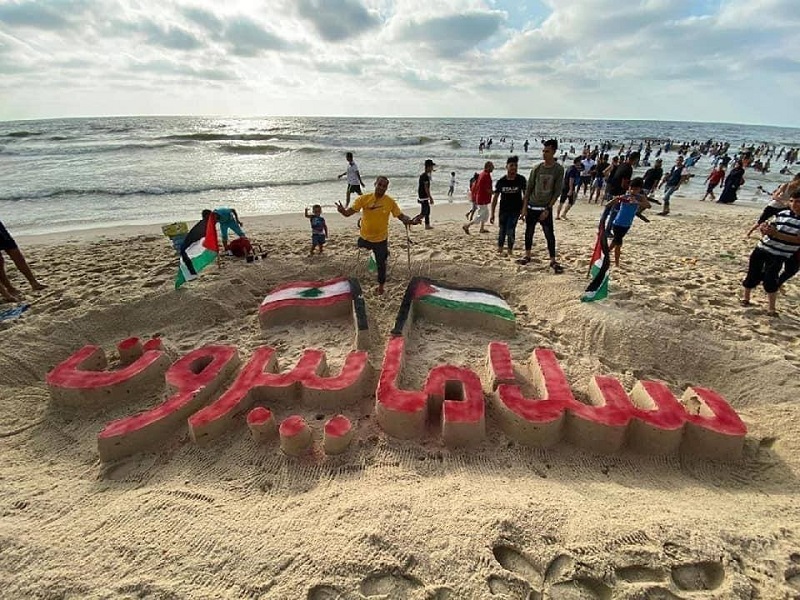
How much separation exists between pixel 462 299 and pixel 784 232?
433 cm

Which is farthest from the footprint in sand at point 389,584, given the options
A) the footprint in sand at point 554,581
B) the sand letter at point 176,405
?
the sand letter at point 176,405

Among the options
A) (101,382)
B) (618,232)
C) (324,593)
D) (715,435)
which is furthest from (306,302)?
(618,232)

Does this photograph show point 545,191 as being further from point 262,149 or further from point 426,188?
point 262,149

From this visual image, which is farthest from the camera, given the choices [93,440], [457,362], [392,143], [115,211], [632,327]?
[392,143]

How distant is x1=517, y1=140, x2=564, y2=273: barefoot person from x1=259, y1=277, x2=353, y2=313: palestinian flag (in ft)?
11.5

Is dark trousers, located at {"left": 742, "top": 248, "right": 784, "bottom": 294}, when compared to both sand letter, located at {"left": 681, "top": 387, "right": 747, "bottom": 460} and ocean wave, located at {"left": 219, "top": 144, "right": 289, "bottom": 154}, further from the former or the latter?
ocean wave, located at {"left": 219, "top": 144, "right": 289, "bottom": 154}

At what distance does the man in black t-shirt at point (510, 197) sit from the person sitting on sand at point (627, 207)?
5.58 feet

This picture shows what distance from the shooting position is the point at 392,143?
40781 millimetres

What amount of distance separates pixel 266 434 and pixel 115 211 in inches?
564

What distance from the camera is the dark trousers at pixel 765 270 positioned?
5.94 meters

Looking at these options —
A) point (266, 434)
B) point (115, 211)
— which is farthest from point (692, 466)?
point (115, 211)

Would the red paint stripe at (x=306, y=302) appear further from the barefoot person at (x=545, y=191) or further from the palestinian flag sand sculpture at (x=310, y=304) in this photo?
the barefoot person at (x=545, y=191)

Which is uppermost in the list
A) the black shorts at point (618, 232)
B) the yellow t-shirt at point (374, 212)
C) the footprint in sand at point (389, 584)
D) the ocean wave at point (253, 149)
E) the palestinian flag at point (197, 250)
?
the yellow t-shirt at point (374, 212)

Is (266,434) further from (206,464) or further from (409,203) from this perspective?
(409,203)
